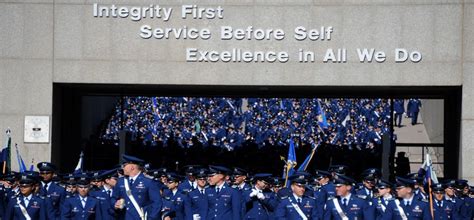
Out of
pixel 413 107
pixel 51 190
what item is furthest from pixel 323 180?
pixel 413 107

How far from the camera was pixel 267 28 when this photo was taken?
25.7m

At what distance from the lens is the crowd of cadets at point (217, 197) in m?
17.2

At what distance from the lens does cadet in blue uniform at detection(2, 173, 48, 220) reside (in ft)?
61.9

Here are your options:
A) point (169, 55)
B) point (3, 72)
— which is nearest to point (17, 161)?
point (3, 72)

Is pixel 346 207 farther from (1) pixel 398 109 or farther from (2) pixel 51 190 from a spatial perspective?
(1) pixel 398 109

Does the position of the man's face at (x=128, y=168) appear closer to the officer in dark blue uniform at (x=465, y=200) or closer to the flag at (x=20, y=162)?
the officer in dark blue uniform at (x=465, y=200)

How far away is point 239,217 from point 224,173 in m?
0.77

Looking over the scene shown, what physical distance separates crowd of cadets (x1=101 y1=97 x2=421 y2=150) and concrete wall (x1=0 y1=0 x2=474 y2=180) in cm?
341

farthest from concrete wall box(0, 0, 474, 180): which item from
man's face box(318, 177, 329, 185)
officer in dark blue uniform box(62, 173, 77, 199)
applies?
officer in dark blue uniform box(62, 173, 77, 199)

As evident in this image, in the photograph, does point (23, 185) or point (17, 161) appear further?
point (17, 161)

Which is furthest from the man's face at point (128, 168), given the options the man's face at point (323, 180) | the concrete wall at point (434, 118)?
the concrete wall at point (434, 118)

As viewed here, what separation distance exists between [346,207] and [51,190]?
524 centimetres

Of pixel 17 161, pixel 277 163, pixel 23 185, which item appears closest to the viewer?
pixel 23 185

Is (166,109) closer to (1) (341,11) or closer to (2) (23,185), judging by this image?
(1) (341,11)
